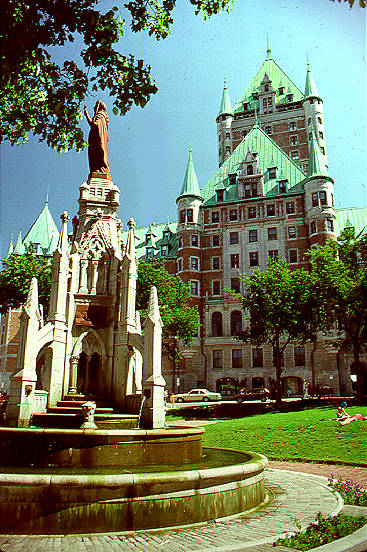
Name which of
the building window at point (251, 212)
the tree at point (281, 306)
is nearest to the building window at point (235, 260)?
the building window at point (251, 212)

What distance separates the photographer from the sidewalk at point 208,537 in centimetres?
570

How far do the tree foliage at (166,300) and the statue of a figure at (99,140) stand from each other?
22.6 m

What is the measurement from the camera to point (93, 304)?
1491 centimetres

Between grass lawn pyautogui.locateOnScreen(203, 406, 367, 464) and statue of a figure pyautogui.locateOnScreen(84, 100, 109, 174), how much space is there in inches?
497

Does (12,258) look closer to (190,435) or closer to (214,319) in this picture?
(214,319)

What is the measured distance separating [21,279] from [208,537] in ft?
112

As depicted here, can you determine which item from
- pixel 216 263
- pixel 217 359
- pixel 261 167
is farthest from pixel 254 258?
pixel 261 167

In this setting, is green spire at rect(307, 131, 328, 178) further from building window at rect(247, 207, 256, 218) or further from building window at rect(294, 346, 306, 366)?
building window at rect(294, 346, 306, 366)

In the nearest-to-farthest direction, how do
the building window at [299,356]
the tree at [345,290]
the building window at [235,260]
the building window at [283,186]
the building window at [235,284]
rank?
the tree at [345,290] < the building window at [299,356] < the building window at [235,284] < the building window at [235,260] < the building window at [283,186]

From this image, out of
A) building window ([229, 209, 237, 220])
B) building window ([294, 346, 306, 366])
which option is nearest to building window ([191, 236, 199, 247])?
building window ([229, 209, 237, 220])

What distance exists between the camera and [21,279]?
122ft

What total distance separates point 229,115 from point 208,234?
28854 mm

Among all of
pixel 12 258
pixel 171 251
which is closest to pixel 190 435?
pixel 12 258

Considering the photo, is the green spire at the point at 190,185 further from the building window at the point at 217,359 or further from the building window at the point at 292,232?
the building window at the point at 217,359
